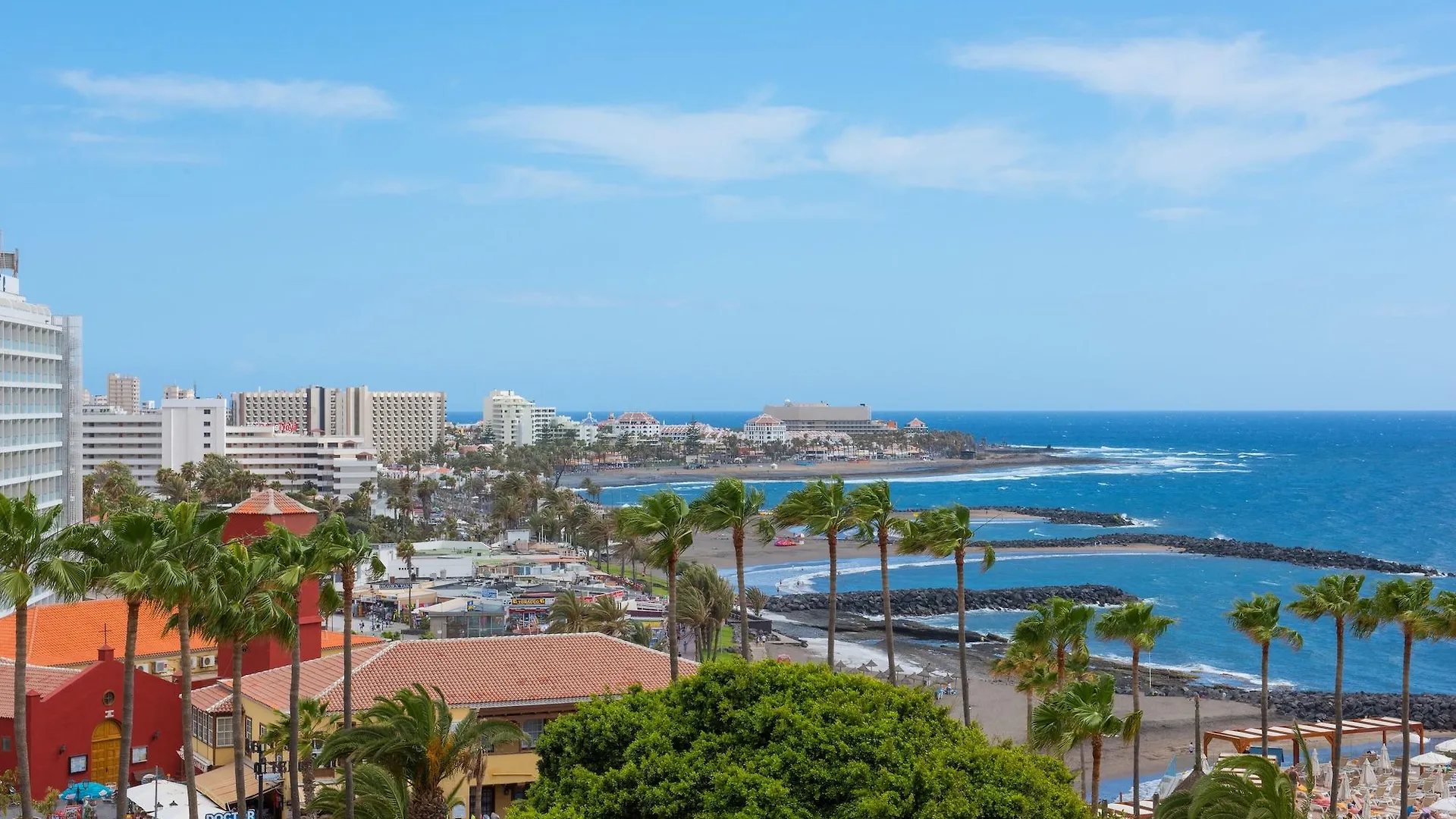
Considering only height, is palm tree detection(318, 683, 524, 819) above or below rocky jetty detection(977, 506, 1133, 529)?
above

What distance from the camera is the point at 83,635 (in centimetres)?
3747

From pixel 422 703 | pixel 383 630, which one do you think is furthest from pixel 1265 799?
pixel 383 630

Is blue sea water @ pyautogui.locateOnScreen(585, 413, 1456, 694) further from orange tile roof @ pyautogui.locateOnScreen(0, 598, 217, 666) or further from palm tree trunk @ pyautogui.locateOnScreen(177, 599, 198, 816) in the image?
orange tile roof @ pyautogui.locateOnScreen(0, 598, 217, 666)

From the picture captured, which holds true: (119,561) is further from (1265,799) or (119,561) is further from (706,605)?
(706,605)

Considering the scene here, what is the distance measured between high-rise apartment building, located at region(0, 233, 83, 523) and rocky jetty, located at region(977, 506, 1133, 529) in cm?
10104

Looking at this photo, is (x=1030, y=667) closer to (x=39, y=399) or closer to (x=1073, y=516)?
(x=39, y=399)

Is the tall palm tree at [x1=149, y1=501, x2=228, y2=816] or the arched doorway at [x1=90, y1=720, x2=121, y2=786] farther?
the arched doorway at [x1=90, y1=720, x2=121, y2=786]

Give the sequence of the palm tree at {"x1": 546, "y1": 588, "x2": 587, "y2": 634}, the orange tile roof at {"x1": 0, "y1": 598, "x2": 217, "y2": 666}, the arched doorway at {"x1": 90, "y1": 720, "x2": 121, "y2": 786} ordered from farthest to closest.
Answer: the palm tree at {"x1": 546, "y1": 588, "x2": 587, "y2": 634} → the orange tile roof at {"x1": 0, "y1": 598, "x2": 217, "y2": 666} → the arched doorway at {"x1": 90, "y1": 720, "x2": 121, "y2": 786}

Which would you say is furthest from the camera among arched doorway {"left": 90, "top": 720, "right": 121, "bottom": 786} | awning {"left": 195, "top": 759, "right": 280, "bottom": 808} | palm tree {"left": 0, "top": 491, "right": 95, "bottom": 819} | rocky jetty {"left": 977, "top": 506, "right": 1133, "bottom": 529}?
rocky jetty {"left": 977, "top": 506, "right": 1133, "bottom": 529}

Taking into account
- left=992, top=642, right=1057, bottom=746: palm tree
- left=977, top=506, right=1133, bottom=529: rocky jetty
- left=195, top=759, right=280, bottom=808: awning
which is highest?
left=992, top=642, right=1057, bottom=746: palm tree

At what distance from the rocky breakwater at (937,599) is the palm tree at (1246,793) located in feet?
215

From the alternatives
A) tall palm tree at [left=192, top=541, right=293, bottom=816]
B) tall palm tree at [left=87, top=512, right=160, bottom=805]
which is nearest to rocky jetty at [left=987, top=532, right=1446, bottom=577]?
tall palm tree at [left=192, top=541, right=293, bottom=816]

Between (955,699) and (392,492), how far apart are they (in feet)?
294

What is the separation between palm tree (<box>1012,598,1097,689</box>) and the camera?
26734mm
